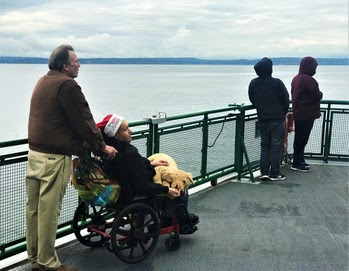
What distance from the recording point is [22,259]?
14.1 feet

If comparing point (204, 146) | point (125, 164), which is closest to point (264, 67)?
point (204, 146)

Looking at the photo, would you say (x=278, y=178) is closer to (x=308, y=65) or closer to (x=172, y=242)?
(x=308, y=65)

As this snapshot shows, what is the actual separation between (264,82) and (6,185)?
14.3 feet

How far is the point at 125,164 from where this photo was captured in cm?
396

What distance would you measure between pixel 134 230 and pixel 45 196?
2.82 ft

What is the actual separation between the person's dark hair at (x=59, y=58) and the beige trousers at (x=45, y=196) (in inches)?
25.9

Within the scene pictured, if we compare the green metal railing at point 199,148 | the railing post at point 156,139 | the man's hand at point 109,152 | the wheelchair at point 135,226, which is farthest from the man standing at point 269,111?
the man's hand at point 109,152

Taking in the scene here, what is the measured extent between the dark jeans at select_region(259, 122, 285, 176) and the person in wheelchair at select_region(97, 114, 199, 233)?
Result: 3.70 m

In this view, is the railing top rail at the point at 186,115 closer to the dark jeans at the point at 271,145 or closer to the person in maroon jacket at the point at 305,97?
the dark jeans at the point at 271,145

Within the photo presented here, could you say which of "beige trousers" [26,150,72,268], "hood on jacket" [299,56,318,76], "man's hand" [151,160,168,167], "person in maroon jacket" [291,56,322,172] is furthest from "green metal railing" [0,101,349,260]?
"hood on jacket" [299,56,318,76]

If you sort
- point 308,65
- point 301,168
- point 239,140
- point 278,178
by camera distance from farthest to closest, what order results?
point 301,168 → point 308,65 → point 278,178 → point 239,140

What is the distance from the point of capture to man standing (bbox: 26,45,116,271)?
358 centimetres

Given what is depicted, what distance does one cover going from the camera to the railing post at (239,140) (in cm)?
739

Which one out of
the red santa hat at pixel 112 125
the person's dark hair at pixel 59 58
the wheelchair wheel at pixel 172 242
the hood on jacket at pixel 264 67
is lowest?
the wheelchair wheel at pixel 172 242
